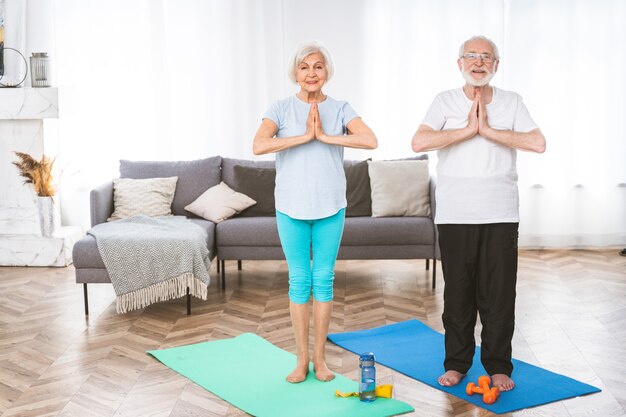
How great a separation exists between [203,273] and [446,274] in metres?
1.74

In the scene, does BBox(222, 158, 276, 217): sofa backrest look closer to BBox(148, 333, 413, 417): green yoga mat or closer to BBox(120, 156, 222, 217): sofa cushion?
BBox(120, 156, 222, 217): sofa cushion

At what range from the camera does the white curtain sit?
6570 millimetres

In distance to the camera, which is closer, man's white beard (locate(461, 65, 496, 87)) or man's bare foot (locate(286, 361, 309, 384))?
man's white beard (locate(461, 65, 496, 87))

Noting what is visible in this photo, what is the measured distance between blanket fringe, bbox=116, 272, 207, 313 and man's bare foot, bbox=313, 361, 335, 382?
1.32m

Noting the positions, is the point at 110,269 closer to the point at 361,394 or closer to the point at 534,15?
the point at 361,394

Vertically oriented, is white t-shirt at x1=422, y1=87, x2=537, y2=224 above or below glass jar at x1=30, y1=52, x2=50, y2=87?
below

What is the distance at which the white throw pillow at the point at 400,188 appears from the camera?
18.0 feet

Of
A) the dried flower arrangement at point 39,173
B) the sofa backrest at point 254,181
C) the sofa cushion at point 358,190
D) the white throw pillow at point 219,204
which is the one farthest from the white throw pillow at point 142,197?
the sofa cushion at point 358,190

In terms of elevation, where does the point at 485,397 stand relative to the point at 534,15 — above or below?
below

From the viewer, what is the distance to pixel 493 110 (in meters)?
3.44

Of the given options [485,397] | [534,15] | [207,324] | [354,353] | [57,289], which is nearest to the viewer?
[485,397]

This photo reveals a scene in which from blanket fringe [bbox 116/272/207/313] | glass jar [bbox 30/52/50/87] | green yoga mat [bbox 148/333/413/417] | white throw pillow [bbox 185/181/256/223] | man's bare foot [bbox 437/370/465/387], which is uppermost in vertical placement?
glass jar [bbox 30/52/50/87]

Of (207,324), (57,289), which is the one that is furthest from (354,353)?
(57,289)

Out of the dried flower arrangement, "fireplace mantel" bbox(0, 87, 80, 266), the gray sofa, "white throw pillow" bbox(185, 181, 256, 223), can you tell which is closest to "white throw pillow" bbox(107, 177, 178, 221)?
the gray sofa
